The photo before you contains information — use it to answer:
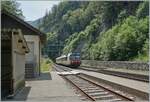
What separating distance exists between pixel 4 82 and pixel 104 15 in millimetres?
87395

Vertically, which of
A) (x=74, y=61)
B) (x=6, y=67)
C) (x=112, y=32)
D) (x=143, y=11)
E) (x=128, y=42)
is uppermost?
(x=143, y=11)

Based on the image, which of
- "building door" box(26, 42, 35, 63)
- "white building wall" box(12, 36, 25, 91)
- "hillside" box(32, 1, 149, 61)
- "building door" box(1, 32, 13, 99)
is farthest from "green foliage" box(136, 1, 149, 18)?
"building door" box(1, 32, 13, 99)

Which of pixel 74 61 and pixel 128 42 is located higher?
pixel 128 42

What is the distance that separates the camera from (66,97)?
16922 mm

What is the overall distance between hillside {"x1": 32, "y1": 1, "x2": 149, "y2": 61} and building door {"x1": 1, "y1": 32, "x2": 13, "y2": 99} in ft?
117

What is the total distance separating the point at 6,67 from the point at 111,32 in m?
58.0

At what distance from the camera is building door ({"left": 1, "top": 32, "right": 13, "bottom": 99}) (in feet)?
56.1

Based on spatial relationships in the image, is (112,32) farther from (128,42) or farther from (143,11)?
(128,42)

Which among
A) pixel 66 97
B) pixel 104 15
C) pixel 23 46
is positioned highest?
pixel 104 15

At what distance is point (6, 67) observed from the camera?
752 inches

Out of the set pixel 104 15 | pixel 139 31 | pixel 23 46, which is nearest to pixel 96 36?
pixel 104 15

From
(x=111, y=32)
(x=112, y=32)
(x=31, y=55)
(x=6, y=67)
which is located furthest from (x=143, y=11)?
(x=6, y=67)

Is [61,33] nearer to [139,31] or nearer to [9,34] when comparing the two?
[139,31]

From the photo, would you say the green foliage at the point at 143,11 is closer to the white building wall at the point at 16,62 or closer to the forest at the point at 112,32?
the forest at the point at 112,32
